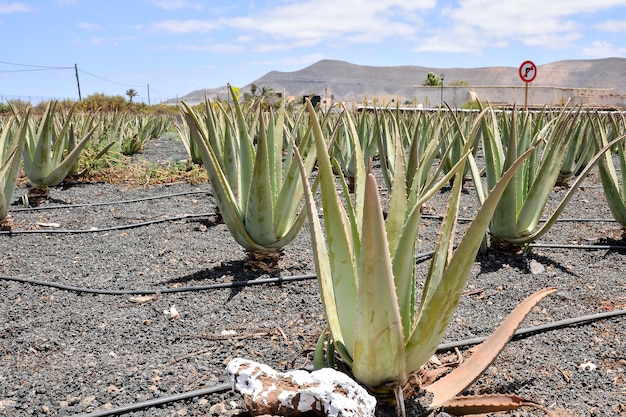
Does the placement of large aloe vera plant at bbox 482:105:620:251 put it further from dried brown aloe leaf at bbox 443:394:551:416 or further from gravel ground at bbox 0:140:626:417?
dried brown aloe leaf at bbox 443:394:551:416

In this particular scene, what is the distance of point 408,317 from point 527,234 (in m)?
1.51

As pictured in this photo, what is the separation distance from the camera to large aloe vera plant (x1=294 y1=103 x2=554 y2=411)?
1.08 metres

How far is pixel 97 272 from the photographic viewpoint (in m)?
2.63

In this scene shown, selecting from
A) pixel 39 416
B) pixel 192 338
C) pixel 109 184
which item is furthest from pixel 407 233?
pixel 109 184

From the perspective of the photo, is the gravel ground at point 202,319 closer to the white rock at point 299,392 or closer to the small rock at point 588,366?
the small rock at point 588,366

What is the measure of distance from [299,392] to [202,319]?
3.27 ft

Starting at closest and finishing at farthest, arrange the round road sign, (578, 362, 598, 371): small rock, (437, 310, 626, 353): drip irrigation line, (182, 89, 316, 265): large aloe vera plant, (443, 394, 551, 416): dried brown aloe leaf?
1. (443, 394, 551, 416): dried brown aloe leaf
2. (578, 362, 598, 371): small rock
3. (437, 310, 626, 353): drip irrigation line
4. (182, 89, 316, 265): large aloe vera plant
5. the round road sign

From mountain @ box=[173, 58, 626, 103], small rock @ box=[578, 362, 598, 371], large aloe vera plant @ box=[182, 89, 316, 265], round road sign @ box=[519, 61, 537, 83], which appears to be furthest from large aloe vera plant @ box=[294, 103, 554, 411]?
mountain @ box=[173, 58, 626, 103]

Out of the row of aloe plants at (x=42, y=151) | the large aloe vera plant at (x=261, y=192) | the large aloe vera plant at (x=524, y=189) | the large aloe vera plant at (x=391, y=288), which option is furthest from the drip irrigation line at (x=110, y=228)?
the large aloe vera plant at (x=391, y=288)

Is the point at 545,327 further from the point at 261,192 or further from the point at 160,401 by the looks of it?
the point at 160,401

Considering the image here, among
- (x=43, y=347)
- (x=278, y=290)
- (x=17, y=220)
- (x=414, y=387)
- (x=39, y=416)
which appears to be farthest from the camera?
(x=17, y=220)

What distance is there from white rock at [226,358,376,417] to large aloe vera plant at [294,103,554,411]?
0.30 ft

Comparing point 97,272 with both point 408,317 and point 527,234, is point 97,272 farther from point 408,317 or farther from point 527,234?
point 527,234

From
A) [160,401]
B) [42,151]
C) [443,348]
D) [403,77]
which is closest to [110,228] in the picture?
[42,151]
